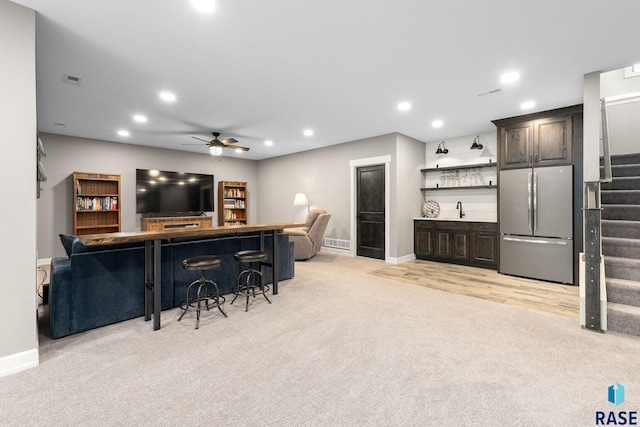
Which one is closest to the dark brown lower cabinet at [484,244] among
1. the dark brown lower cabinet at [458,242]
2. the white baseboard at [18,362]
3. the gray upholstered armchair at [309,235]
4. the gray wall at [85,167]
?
the dark brown lower cabinet at [458,242]

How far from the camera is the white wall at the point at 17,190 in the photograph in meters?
2.00

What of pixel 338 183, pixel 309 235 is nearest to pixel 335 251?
pixel 309 235

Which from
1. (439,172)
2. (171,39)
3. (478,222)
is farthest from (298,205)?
(171,39)

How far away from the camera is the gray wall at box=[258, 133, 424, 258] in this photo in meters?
5.80

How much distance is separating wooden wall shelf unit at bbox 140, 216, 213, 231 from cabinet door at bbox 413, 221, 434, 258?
16.9 ft

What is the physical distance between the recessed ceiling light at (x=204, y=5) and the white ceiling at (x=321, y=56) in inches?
2.1

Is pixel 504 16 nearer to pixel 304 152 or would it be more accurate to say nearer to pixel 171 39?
pixel 171 39

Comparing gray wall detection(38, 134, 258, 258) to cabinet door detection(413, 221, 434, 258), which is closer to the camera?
gray wall detection(38, 134, 258, 258)

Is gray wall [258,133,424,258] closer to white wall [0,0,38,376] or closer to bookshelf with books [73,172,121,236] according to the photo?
bookshelf with books [73,172,121,236]

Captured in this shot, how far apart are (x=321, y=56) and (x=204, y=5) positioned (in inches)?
45.3

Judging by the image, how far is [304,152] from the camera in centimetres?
763

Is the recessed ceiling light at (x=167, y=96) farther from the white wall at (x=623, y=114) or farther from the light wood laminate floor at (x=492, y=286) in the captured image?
the white wall at (x=623, y=114)

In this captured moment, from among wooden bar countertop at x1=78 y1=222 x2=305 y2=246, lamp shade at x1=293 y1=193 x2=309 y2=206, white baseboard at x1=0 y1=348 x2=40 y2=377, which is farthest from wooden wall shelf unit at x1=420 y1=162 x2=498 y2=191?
white baseboard at x1=0 y1=348 x2=40 y2=377

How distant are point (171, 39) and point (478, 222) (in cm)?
531
